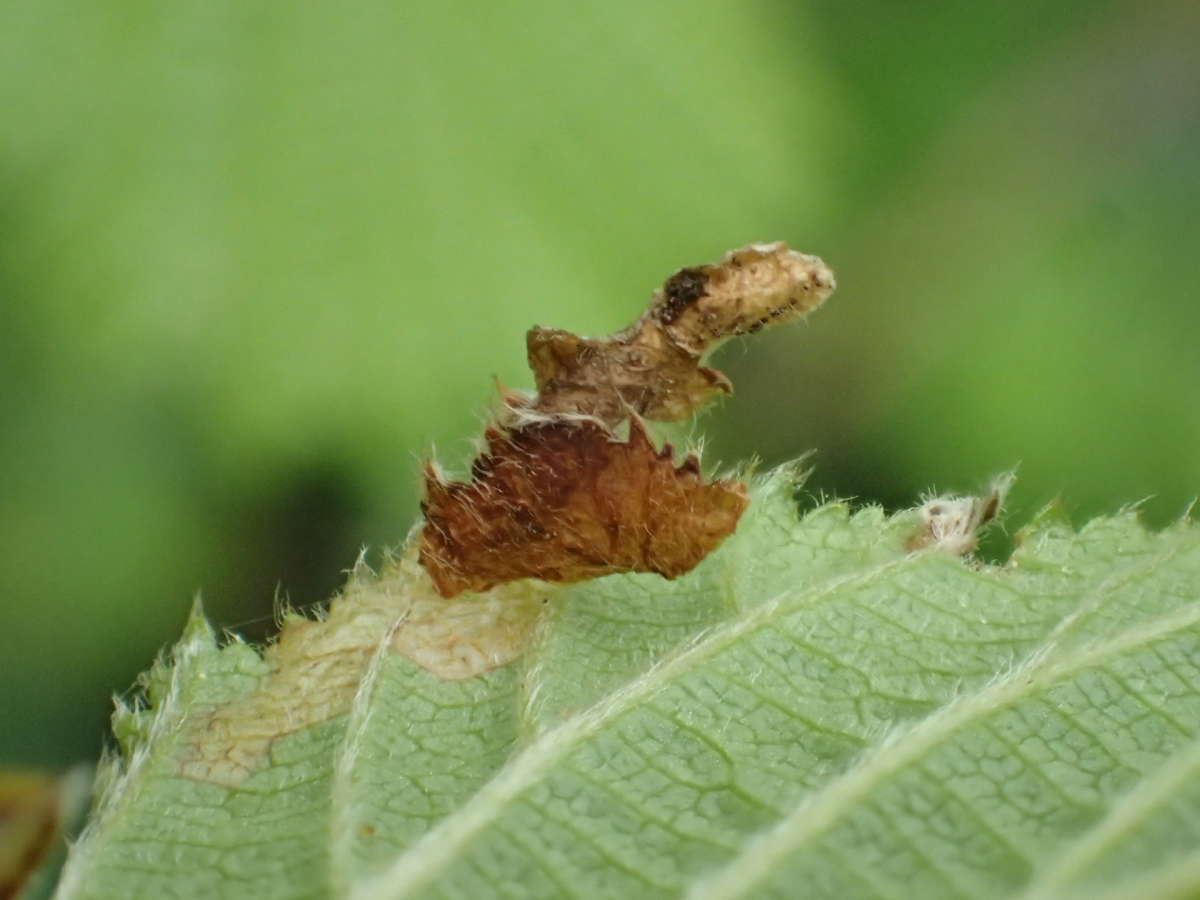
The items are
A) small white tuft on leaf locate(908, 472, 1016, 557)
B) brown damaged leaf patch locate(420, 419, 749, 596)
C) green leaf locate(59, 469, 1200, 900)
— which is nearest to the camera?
green leaf locate(59, 469, 1200, 900)

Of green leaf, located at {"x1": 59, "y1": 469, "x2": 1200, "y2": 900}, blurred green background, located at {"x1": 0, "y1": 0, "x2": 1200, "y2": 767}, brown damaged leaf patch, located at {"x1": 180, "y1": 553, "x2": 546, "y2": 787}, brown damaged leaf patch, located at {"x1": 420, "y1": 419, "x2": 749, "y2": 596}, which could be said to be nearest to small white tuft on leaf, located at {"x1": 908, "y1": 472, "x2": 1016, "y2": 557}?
green leaf, located at {"x1": 59, "y1": 469, "x2": 1200, "y2": 900}

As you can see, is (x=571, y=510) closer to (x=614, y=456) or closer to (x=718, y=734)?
(x=614, y=456)

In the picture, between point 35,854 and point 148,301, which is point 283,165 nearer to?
point 148,301

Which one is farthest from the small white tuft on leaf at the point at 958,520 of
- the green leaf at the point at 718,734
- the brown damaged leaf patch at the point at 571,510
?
the brown damaged leaf patch at the point at 571,510

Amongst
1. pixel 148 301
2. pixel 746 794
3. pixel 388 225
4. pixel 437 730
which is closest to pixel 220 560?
pixel 148 301

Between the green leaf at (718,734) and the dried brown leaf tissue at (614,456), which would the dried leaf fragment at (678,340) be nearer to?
the dried brown leaf tissue at (614,456)

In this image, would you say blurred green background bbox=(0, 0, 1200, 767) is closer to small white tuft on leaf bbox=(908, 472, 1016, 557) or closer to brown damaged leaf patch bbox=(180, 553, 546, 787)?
small white tuft on leaf bbox=(908, 472, 1016, 557)

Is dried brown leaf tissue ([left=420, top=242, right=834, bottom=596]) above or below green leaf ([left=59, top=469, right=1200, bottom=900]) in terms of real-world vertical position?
above
